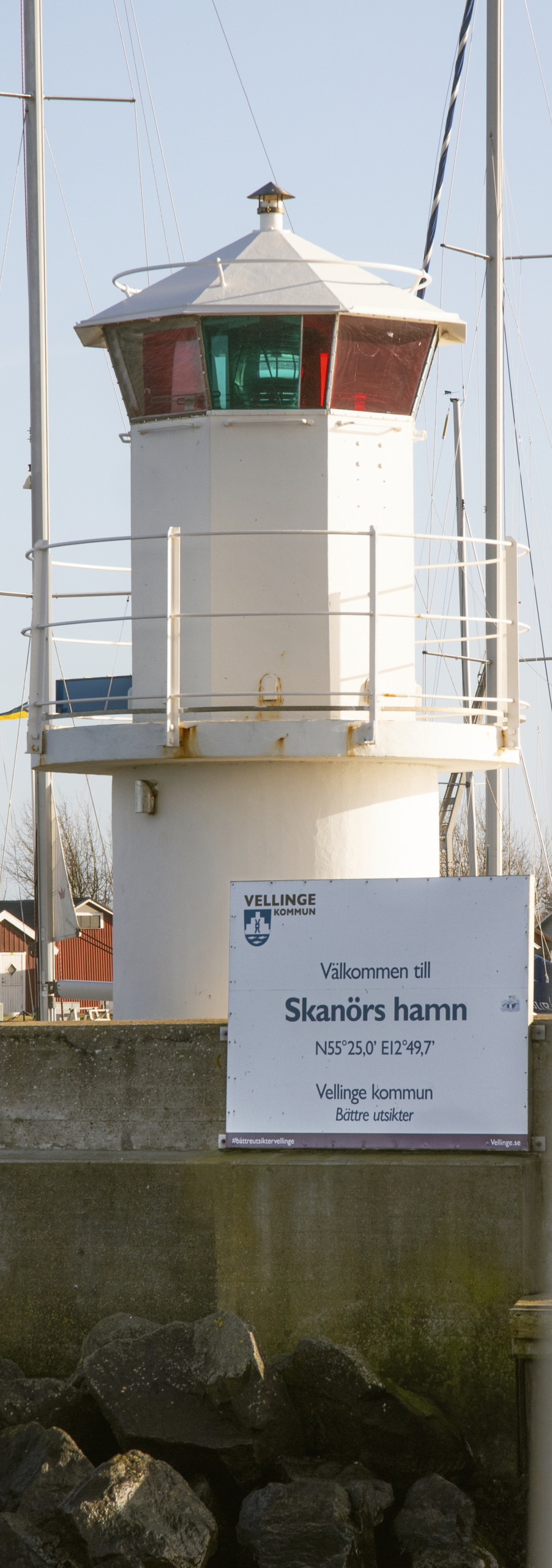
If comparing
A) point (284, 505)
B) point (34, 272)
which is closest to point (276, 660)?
point (284, 505)

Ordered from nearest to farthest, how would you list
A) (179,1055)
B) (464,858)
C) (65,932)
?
(179,1055) < (65,932) < (464,858)

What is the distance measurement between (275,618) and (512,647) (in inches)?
58.6

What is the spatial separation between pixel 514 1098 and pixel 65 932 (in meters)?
7.15

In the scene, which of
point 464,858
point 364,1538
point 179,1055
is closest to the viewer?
point 364,1538

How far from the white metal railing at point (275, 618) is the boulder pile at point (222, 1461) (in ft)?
11.0

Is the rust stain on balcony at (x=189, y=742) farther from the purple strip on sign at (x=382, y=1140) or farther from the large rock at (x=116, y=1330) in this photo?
the large rock at (x=116, y=1330)

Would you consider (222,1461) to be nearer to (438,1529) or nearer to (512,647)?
(438,1529)

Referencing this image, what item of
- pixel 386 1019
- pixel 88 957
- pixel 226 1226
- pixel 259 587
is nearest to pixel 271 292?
pixel 259 587

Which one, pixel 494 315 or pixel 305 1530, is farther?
pixel 494 315

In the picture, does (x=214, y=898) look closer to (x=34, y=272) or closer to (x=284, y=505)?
(x=284, y=505)

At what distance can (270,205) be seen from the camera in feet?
34.9

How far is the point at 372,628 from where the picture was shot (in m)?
9.01

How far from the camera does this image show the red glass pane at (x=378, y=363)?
385 inches

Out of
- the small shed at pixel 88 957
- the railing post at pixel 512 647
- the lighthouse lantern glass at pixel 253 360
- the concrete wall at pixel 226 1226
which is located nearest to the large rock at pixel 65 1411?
the concrete wall at pixel 226 1226
